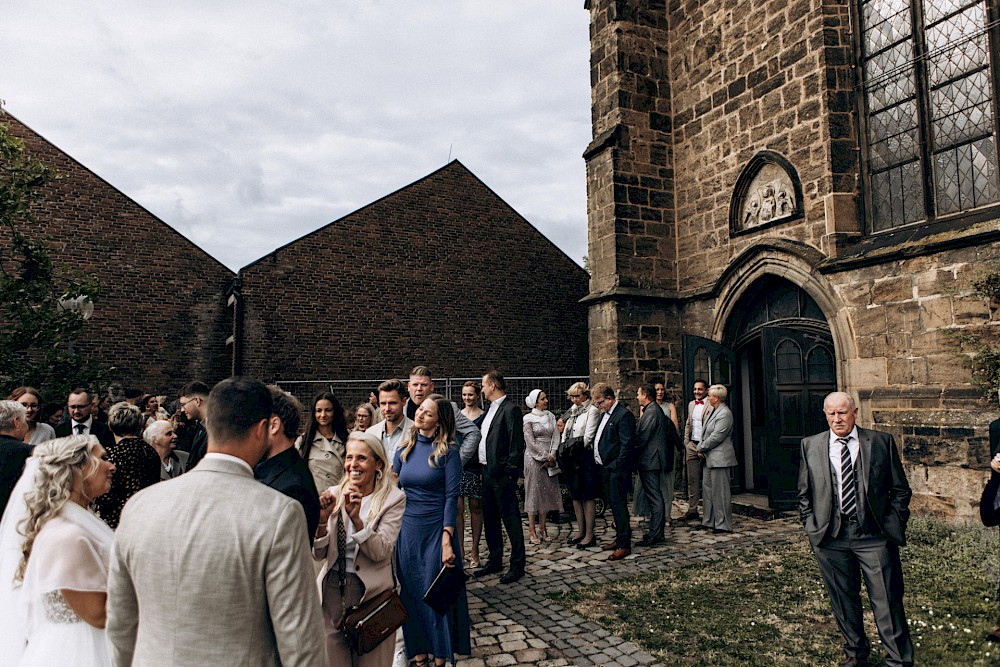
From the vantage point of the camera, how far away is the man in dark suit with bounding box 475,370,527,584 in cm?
638

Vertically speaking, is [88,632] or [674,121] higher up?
[674,121]

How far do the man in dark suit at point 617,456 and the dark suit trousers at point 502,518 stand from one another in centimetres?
129

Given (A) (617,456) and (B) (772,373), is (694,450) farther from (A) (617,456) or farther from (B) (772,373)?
(A) (617,456)

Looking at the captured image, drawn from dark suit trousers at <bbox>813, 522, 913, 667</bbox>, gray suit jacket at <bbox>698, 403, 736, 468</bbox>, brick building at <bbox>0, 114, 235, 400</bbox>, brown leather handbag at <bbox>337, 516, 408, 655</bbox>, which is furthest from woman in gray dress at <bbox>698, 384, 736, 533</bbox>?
brick building at <bbox>0, 114, 235, 400</bbox>

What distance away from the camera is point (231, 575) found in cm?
182

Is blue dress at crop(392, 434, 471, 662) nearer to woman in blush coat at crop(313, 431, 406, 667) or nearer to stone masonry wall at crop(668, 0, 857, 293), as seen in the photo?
woman in blush coat at crop(313, 431, 406, 667)

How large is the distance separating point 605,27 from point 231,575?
470 inches

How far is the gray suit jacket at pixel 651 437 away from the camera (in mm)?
7801

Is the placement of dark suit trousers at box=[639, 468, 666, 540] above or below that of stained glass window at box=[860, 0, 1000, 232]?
below

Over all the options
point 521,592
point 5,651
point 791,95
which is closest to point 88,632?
point 5,651

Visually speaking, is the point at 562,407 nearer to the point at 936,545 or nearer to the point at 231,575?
the point at 936,545

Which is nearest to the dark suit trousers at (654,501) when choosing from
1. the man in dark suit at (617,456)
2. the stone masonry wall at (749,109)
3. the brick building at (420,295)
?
the man in dark suit at (617,456)

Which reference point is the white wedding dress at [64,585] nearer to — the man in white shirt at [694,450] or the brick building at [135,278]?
the man in white shirt at [694,450]

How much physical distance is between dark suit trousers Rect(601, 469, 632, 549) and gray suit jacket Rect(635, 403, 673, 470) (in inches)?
20.4
